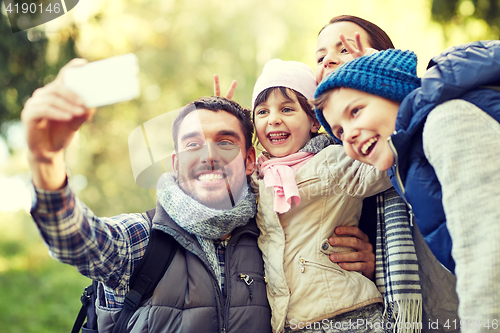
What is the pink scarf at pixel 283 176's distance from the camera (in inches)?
69.9

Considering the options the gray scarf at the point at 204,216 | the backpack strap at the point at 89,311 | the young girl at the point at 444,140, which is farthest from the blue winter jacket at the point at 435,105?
the backpack strap at the point at 89,311

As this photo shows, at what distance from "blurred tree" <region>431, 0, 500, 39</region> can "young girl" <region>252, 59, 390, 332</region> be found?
11.5ft

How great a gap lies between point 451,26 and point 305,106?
3468 mm

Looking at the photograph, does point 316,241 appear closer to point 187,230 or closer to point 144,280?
point 187,230

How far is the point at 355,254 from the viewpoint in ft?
5.92

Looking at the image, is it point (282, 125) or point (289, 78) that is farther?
point (289, 78)

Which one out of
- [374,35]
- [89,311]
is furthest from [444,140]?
[89,311]

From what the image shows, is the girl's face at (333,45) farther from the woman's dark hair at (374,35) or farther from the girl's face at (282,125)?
the girl's face at (282,125)

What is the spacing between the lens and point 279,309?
1.65 m

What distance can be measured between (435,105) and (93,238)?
4.27 ft

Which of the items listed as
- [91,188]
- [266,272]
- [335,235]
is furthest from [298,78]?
[91,188]

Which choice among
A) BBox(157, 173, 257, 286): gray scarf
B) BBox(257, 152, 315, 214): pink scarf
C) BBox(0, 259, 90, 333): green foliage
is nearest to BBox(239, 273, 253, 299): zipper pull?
BBox(157, 173, 257, 286): gray scarf

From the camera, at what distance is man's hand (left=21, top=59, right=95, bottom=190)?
1.01m

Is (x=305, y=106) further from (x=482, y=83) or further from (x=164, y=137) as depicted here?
(x=482, y=83)
